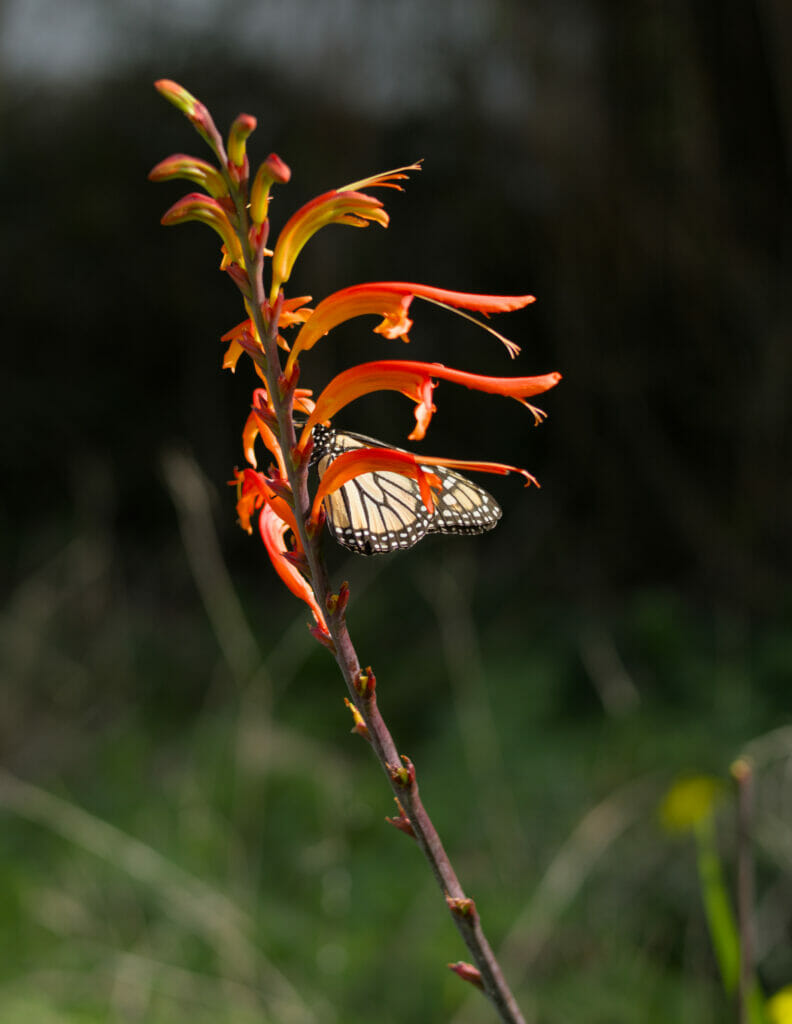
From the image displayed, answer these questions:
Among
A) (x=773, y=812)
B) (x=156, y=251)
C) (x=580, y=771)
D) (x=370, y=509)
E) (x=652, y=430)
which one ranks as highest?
(x=156, y=251)

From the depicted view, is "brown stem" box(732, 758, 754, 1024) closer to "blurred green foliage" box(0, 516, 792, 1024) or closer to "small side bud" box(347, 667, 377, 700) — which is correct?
"small side bud" box(347, 667, 377, 700)

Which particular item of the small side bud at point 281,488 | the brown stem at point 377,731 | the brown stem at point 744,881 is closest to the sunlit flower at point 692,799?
the brown stem at point 744,881

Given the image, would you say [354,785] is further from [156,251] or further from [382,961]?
[156,251]

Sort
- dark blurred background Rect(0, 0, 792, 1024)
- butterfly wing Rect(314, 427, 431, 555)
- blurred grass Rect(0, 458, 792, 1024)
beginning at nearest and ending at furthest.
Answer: butterfly wing Rect(314, 427, 431, 555)
blurred grass Rect(0, 458, 792, 1024)
dark blurred background Rect(0, 0, 792, 1024)

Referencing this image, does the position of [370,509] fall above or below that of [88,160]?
below

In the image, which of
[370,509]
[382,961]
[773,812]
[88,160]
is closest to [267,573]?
[88,160]

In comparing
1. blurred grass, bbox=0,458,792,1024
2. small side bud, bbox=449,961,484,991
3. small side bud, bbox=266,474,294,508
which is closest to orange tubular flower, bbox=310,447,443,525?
small side bud, bbox=266,474,294,508

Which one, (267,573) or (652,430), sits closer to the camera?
(652,430)
